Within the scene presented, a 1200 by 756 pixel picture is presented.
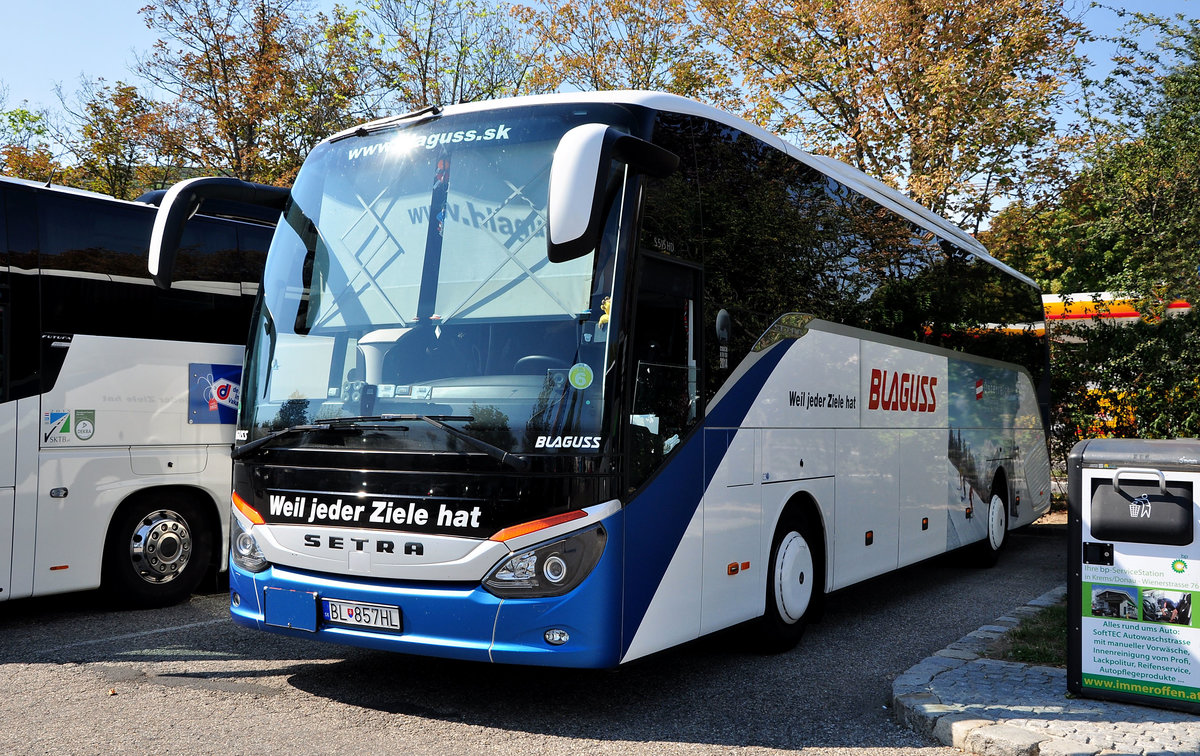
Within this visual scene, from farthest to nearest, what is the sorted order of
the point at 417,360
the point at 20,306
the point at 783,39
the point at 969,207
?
the point at 783,39
the point at 969,207
the point at 20,306
the point at 417,360

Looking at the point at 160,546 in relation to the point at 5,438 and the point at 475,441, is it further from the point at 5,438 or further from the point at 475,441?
the point at 475,441

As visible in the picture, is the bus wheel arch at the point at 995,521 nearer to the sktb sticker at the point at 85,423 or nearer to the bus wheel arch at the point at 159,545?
the bus wheel arch at the point at 159,545

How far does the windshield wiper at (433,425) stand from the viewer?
4957 mm

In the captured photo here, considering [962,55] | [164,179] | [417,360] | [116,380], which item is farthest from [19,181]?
[962,55]

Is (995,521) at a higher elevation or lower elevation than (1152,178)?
lower

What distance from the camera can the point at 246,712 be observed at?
215 inches

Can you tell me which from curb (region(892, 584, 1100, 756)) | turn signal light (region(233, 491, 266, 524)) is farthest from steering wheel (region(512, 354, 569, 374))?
curb (region(892, 584, 1100, 756))

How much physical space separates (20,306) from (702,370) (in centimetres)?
529

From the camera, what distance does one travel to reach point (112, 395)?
8281 mm

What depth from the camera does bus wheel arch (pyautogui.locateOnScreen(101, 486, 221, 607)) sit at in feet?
27.6

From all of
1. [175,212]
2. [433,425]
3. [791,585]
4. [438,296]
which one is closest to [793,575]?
[791,585]

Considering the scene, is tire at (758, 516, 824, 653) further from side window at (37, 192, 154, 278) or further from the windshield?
side window at (37, 192, 154, 278)

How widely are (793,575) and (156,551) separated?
538 centimetres

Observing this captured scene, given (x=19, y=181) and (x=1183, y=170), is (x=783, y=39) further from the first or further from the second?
(x=19, y=181)
